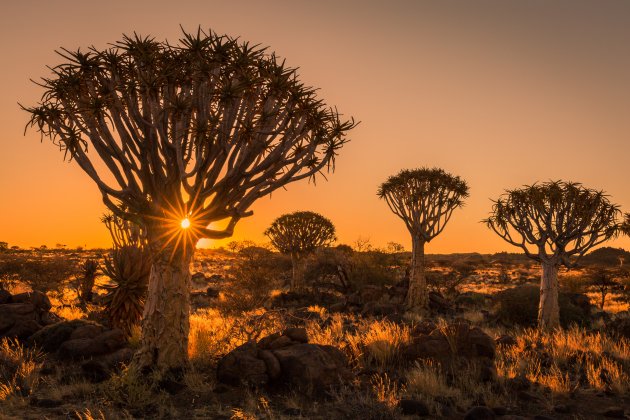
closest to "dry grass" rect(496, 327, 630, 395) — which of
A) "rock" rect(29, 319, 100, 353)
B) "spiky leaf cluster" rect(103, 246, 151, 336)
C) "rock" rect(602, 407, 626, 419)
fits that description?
"rock" rect(602, 407, 626, 419)

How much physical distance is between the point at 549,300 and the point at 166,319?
11.0 meters

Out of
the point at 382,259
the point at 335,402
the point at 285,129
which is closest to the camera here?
the point at 335,402

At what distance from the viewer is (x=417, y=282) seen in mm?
19203

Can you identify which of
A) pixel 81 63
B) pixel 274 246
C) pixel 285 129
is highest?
pixel 81 63

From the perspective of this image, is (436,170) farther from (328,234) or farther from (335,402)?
(335,402)

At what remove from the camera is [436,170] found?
63.7 ft

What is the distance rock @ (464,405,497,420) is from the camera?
556 cm

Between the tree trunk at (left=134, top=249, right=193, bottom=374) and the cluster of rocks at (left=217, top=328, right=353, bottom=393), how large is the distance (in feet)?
2.61

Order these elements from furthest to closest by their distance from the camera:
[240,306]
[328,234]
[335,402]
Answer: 1. [328,234]
2. [240,306]
3. [335,402]

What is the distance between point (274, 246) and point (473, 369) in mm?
19548

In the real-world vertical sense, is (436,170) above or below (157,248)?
above

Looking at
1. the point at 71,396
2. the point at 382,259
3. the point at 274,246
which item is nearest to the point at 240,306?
the point at 274,246

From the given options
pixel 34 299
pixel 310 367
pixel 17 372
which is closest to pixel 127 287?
pixel 17 372

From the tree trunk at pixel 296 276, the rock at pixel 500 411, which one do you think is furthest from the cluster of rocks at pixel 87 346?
the tree trunk at pixel 296 276
